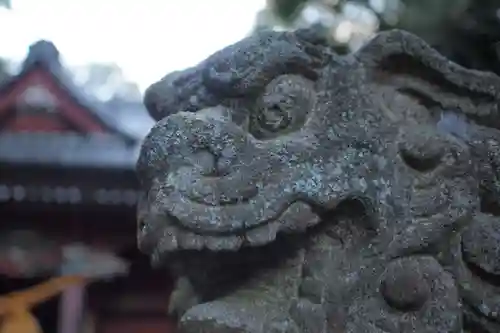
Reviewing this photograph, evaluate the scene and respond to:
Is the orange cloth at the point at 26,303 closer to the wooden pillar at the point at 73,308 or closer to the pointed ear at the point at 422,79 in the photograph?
the wooden pillar at the point at 73,308

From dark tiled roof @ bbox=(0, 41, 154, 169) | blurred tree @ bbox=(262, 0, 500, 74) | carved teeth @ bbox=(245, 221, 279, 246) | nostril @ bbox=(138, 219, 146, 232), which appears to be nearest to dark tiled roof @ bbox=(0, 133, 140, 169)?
dark tiled roof @ bbox=(0, 41, 154, 169)

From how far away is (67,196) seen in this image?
3598 millimetres

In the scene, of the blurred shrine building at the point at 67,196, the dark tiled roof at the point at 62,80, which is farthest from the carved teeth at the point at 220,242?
the dark tiled roof at the point at 62,80

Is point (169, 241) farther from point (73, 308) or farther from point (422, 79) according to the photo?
point (73, 308)

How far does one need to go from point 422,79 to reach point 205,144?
0.30 metres

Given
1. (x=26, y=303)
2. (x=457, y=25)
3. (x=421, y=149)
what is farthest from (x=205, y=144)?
(x=26, y=303)

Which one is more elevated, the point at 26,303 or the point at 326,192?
the point at 326,192

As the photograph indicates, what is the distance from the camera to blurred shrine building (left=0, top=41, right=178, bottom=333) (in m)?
3.60

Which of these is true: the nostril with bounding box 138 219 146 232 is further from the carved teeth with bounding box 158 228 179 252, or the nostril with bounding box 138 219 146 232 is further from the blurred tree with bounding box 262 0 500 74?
the blurred tree with bounding box 262 0 500 74

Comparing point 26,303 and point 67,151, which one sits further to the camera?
point 26,303

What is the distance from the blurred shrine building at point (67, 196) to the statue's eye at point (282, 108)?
8.43ft

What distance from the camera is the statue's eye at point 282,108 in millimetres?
1021

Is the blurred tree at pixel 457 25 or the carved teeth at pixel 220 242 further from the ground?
the blurred tree at pixel 457 25

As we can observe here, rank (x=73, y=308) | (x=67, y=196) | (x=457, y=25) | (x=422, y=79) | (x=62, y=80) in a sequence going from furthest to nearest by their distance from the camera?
(x=62, y=80) < (x=73, y=308) < (x=67, y=196) < (x=457, y=25) < (x=422, y=79)
